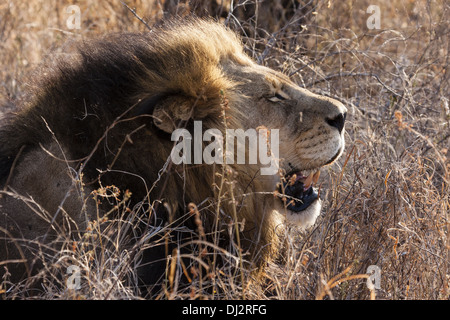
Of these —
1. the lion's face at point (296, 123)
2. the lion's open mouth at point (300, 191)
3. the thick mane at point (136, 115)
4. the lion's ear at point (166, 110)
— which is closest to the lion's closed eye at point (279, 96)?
the lion's face at point (296, 123)

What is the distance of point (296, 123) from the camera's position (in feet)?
12.5

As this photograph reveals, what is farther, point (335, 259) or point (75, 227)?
point (335, 259)

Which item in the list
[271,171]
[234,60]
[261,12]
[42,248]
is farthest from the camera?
[261,12]

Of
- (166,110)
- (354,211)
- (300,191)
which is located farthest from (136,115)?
(354,211)

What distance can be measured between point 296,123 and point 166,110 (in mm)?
736

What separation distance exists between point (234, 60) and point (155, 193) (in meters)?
0.96

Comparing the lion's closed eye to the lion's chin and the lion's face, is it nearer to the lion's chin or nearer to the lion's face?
the lion's face

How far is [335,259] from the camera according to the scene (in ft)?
12.3

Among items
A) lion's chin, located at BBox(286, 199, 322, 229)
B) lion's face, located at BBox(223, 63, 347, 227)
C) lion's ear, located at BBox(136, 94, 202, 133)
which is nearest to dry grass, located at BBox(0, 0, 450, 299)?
lion's chin, located at BBox(286, 199, 322, 229)

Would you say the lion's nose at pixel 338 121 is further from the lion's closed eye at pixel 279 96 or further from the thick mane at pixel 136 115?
the thick mane at pixel 136 115

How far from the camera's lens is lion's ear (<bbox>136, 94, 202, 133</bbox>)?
3494mm

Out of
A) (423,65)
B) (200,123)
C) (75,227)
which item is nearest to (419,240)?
(200,123)

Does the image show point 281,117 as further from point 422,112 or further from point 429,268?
point 422,112
